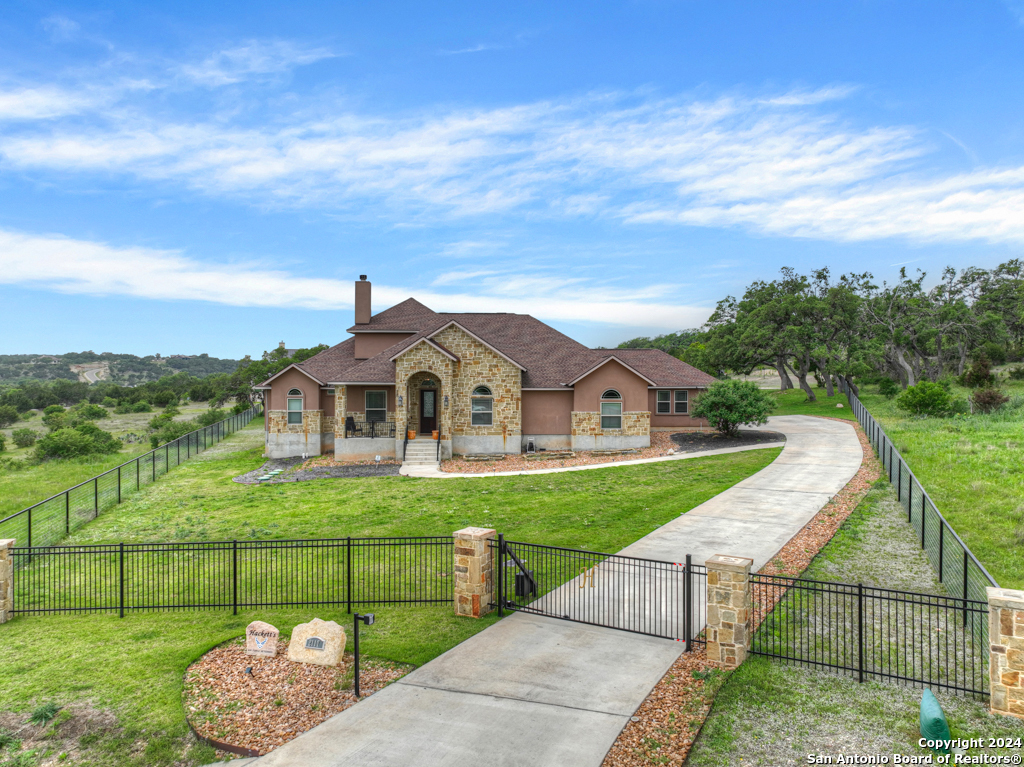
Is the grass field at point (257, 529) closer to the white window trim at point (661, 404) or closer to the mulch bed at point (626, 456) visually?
the mulch bed at point (626, 456)

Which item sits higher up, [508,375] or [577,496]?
[508,375]

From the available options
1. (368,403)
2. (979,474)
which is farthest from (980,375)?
(368,403)

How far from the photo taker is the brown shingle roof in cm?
3177

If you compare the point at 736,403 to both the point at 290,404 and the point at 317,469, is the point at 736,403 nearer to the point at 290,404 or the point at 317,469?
the point at 317,469

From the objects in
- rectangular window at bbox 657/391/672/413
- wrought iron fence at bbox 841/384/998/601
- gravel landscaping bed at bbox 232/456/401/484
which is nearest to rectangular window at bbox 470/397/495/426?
gravel landscaping bed at bbox 232/456/401/484

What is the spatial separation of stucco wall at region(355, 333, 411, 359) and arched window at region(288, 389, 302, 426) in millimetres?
3973

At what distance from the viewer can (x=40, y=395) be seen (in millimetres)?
85688

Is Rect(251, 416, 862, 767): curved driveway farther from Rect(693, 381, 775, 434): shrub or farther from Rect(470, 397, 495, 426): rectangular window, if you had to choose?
Rect(693, 381, 775, 434): shrub

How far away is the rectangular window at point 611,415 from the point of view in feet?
106

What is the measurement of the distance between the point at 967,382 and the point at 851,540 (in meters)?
43.8

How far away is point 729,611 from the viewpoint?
9.20 metres

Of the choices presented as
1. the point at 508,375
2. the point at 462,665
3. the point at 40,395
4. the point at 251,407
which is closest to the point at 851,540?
the point at 462,665

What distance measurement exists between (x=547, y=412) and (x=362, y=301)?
1197cm

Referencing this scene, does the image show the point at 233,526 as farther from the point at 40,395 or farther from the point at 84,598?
the point at 40,395
